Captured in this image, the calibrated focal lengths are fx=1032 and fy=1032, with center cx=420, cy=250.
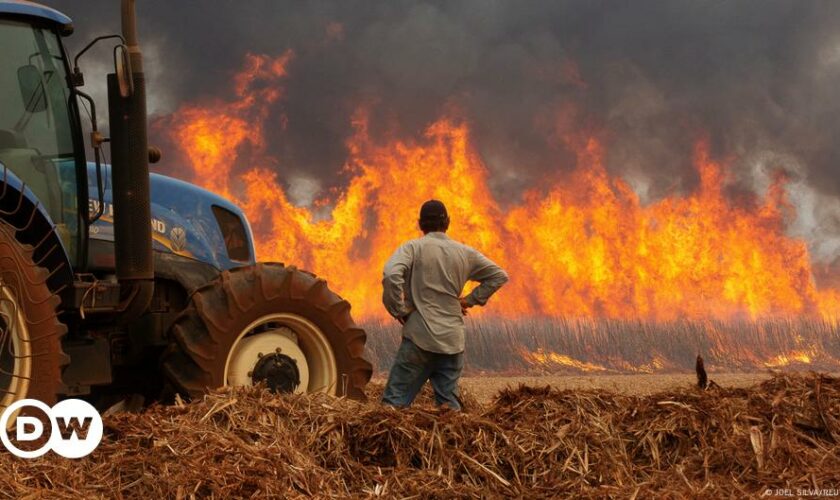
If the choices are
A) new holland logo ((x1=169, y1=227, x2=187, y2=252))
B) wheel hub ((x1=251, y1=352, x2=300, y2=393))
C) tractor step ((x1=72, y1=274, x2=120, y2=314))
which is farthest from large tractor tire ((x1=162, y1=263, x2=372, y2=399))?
new holland logo ((x1=169, y1=227, x2=187, y2=252))

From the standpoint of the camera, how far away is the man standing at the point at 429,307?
746cm

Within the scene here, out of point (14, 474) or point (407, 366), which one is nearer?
point (14, 474)

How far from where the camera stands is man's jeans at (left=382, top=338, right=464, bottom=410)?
7.52 metres

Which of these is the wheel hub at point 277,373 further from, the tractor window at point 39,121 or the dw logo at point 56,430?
the dw logo at point 56,430

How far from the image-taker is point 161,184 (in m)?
8.48

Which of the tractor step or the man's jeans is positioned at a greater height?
the tractor step

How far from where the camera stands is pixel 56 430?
5801 mm

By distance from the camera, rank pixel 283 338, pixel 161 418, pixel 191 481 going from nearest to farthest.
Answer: pixel 191 481 < pixel 161 418 < pixel 283 338

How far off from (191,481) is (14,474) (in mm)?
953

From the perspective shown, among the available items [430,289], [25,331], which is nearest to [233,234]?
[430,289]

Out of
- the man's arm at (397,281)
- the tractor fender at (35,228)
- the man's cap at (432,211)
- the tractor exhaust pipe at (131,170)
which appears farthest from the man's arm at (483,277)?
the tractor fender at (35,228)

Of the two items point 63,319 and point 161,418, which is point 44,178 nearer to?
point 63,319

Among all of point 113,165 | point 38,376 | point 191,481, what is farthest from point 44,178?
point 191,481

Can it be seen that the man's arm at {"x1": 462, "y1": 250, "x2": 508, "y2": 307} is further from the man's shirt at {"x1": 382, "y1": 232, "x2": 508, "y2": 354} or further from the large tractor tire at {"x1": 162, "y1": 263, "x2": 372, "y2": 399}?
the large tractor tire at {"x1": 162, "y1": 263, "x2": 372, "y2": 399}
